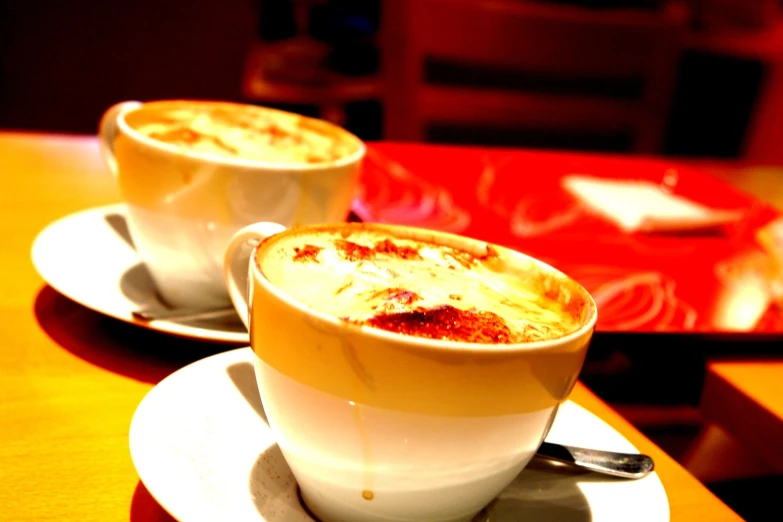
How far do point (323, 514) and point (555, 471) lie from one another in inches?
5.8

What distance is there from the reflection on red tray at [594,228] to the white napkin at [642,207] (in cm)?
1

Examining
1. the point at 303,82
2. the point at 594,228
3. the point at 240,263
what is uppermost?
the point at 240,263

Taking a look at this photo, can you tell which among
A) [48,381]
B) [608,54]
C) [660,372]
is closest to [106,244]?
[48,381]

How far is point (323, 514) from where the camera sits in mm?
430

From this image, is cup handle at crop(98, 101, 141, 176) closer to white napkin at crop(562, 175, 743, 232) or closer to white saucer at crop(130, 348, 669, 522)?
white saucer at crop(130, 348, 669, 522)

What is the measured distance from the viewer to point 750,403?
646mm

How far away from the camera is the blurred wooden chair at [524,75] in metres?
1.59

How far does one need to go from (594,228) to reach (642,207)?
0.12 m

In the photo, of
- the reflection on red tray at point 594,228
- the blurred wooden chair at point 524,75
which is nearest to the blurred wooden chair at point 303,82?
the blurred wooden chair at point 524,75

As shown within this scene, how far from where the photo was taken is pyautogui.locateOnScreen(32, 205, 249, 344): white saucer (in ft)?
1.93

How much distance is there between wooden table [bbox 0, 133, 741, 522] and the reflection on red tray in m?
0.21

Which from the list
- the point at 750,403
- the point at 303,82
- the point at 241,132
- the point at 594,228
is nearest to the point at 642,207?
the point at 594,228

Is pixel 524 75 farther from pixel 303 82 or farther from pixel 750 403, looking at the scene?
pixel 303 82

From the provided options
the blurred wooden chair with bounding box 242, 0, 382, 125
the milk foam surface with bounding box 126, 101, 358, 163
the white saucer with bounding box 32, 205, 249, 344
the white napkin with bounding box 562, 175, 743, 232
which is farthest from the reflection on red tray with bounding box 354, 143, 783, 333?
the blurred wooden chair with bounding box 242, 0, 382, 125
